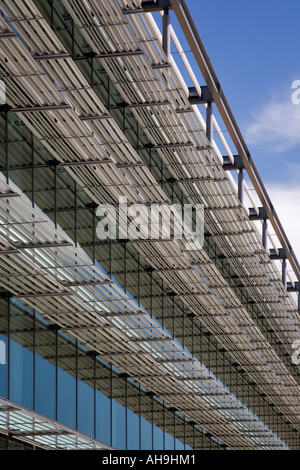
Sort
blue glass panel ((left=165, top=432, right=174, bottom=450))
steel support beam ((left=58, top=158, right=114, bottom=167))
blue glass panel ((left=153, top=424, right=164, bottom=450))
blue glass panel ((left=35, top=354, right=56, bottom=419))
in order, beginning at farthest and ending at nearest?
blue glass panel ((left=165, top=432, right=174, bottom=450)) < blue glass panel ((left=153, top=424, right=164, bottom=450)) < blue glass panel ((left=35, top=354, right=56, bottom=419)) < steel support beam ((left=58, top=158, right=114, bottom=167))

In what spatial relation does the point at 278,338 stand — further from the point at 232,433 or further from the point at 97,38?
the point at 97,38

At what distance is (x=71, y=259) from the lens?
A: 21391mm

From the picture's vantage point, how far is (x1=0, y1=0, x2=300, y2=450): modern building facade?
18.6m

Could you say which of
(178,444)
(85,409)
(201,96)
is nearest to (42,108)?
(201,96)

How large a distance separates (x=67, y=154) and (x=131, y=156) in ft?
Answer: 4.92

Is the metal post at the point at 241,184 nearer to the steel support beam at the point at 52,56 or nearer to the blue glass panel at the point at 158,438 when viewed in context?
the steel support beam at the point at 52,56

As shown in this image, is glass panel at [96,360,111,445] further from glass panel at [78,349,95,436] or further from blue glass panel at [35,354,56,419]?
blue glass panel at [35,354,56,419]

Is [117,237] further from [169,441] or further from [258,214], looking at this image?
[169,441]

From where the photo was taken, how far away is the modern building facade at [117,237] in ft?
60.9

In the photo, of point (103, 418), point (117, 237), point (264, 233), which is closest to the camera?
point (117, 237)

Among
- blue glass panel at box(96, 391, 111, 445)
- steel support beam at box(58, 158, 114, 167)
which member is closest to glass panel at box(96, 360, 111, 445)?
blue glass panel at box(96, 391, 111, 445)

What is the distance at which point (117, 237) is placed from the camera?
25.9 m

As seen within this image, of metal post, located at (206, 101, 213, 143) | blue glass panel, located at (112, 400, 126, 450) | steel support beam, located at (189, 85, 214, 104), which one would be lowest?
blue glass panel, located at (112, 400, 126, 450)

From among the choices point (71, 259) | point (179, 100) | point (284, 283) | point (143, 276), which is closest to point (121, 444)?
point (143, 276)
